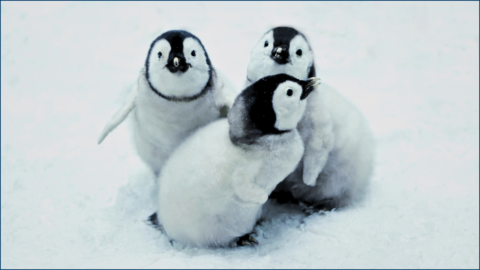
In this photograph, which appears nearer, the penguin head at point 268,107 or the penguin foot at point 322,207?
the penguin head at point 268,107

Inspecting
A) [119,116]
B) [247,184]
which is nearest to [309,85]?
[247,184]

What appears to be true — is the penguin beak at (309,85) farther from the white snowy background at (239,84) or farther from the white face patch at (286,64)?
the white snowy background at (239,84)

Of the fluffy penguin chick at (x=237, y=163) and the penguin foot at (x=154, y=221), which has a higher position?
the fluffy penguin chick at (x=237, y=163)

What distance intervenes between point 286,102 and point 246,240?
0.63 metres

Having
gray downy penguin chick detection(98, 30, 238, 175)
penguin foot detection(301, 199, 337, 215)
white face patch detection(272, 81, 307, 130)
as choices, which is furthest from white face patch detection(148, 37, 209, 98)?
penguin foot detection(301, 199, 337, 215)

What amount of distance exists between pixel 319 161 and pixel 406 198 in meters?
0.56

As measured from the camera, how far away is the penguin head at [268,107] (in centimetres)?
158

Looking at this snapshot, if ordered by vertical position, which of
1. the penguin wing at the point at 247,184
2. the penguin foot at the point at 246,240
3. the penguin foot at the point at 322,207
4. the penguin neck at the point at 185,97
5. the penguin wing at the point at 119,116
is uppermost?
the penguin neck at the point at 185,97

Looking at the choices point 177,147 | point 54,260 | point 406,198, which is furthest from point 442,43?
point 54,260

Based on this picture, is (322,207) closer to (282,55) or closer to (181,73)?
(282,55)

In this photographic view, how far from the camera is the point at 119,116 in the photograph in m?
2.04

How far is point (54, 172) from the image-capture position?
2406 mm

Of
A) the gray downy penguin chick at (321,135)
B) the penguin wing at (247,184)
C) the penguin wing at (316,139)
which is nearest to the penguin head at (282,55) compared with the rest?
the gray downy penguin chick at (321,135)

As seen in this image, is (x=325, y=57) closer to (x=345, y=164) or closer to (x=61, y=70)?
(x=345, y=164)
